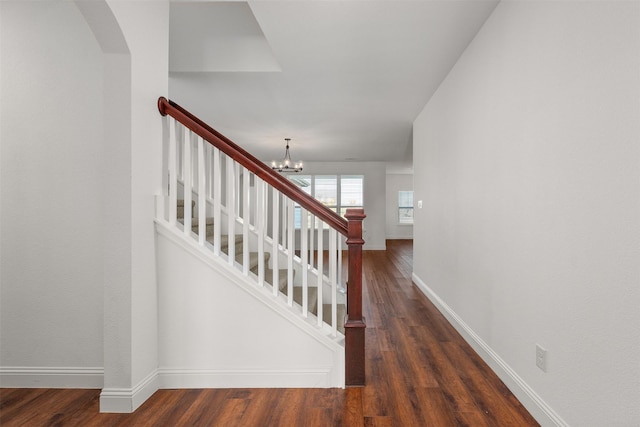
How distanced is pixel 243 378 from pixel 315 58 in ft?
8.88

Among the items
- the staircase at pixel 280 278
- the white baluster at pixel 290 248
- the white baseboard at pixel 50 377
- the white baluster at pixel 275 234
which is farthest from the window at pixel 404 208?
the white baseboard at pixel 50 377

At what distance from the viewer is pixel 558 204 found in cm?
163

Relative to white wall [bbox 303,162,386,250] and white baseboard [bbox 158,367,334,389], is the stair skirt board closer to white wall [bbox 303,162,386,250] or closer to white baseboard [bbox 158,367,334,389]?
white baseboard [bbox 158,367,334,389]

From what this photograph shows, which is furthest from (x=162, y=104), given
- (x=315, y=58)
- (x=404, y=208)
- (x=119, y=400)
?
(x=404, y=208)

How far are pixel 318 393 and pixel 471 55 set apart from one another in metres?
2.83

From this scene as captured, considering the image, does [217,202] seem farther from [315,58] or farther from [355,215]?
[315,58]

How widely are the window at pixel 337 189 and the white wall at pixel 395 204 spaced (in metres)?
3.32

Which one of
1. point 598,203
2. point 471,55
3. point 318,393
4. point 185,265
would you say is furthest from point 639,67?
point 185,265

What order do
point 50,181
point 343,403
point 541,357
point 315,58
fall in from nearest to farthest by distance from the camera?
1. point 541,357
2. point 343,403
3. point 50,181
4. point 315,58

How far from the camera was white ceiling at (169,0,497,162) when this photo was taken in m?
2.43

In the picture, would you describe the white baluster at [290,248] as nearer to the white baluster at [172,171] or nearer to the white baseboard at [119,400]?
the white baluster at [172,171]

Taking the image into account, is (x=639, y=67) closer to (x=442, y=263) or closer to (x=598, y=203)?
(x=598, y=203)

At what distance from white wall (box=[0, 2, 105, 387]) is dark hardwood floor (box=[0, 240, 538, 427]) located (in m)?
0.35

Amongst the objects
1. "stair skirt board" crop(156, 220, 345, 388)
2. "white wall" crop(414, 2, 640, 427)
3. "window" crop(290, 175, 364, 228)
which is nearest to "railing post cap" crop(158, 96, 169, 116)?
"stair skirt board" crop(156, 220, 345, 388)
